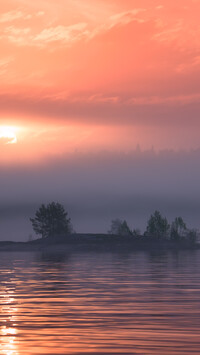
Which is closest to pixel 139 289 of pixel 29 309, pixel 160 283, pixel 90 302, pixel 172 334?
pixel 160 283

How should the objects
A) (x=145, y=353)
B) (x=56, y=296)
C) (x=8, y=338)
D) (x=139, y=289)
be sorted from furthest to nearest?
(x=139, y=289) < (x=56, y=296) < (x=8, y=338) < (x=145, y=353)

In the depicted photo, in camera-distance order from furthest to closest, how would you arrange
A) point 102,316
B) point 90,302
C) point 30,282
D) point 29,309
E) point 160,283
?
point 30,282 → point 160,283 → point 90,302 → point 29,309 → point 102,316

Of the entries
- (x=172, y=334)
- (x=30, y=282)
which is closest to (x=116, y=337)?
(x=172, y=334)

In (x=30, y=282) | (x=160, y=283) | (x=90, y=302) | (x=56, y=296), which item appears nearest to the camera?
(x=90, y=302)

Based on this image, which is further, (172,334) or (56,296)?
(56,296)

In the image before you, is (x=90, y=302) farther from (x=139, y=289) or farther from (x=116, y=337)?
(x=116, y=337)

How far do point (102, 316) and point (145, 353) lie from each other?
7964 millimetres

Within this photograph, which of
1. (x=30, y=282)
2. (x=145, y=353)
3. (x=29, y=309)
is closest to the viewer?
(x=145, y=353)

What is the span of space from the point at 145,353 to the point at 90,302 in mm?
13490

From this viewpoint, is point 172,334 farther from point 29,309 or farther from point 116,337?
point 29,309

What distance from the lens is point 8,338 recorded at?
2148 centimetres

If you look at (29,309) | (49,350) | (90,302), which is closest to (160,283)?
(90,302)

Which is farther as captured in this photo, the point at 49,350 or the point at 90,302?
the point at 90,302

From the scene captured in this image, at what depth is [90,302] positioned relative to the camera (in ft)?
105
